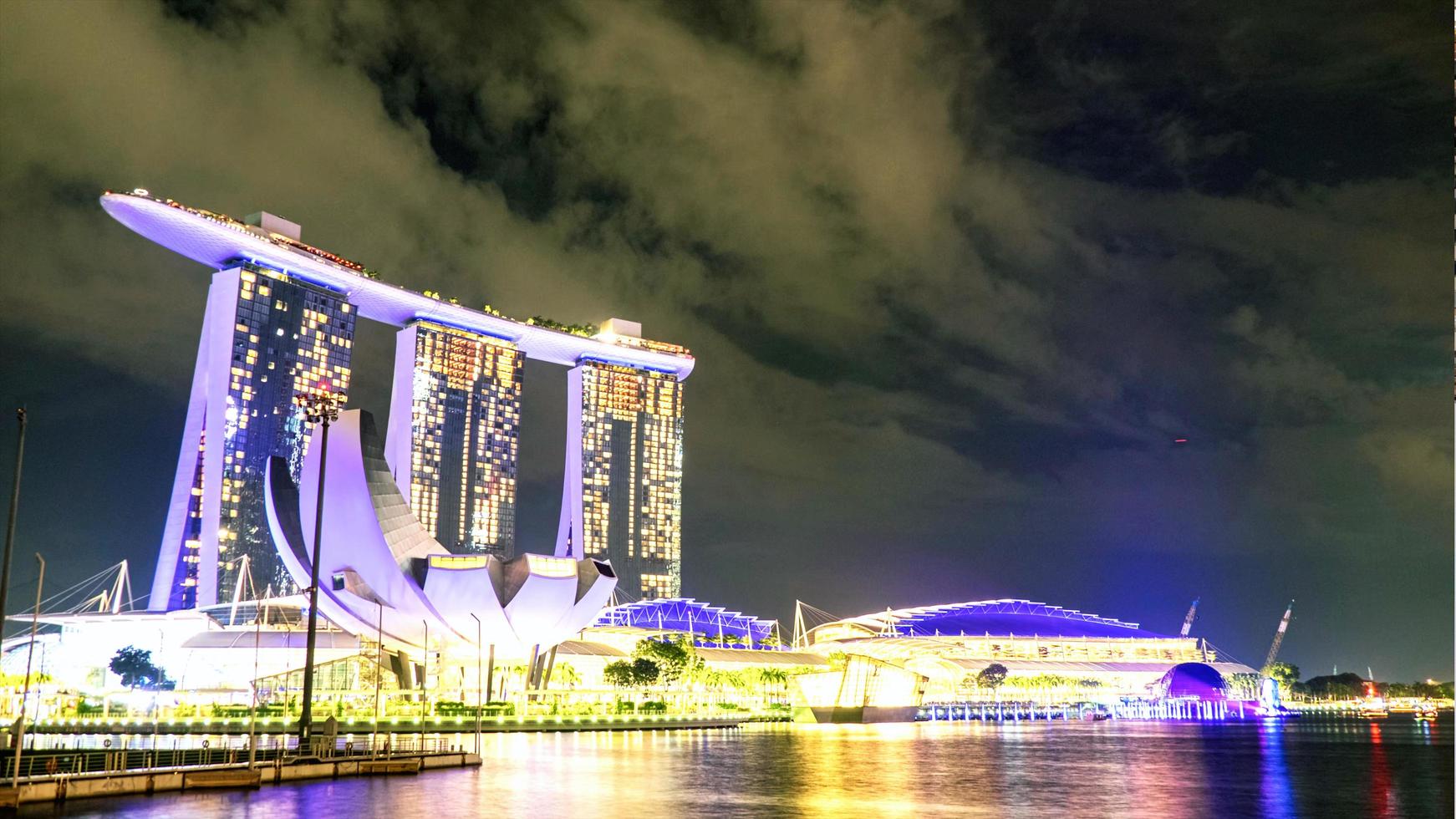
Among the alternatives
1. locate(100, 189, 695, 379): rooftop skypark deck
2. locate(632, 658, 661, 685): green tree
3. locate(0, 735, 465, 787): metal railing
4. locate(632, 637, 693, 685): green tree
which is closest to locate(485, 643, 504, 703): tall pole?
locate(632, 658, 661, 685): green tree

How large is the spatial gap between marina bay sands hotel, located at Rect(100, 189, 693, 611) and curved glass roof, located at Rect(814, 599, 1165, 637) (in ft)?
109

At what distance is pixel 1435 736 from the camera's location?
90188mm

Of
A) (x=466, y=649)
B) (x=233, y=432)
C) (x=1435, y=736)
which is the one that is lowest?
(x=1435, y=736)

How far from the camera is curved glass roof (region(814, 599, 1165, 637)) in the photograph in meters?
156

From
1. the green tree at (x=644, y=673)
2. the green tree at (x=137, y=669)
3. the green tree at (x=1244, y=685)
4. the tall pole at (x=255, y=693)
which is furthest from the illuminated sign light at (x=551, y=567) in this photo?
the green tree at (x=1244, y=685)

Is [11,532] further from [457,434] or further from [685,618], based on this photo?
[457,434]

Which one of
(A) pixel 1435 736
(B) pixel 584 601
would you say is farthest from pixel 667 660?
(A) pixel 1435 736

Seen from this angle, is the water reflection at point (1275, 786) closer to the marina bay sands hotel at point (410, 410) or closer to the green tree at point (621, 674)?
the green tree at point (621, 674)

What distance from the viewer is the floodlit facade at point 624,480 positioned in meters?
169

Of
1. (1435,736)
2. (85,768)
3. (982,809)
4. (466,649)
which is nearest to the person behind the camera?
(982,809)

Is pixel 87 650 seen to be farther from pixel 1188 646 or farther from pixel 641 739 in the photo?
pixel 1188 646

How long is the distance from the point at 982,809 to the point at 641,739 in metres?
37.4

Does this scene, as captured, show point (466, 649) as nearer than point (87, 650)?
Yes

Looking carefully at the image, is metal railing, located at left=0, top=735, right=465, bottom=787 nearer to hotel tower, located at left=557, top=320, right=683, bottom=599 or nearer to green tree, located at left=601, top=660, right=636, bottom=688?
green tree, located at left=601, top=660, right=636, bottom=688
